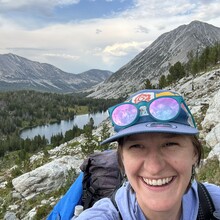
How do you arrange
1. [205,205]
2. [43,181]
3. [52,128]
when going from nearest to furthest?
[205,205] < [43,181] < [52,128]

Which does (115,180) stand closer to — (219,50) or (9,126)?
(219,50)

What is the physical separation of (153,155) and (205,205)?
0.69 metres

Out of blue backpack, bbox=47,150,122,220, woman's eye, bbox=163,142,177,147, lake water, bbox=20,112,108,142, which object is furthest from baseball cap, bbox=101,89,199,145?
lake water, bbox=20,112,108,142

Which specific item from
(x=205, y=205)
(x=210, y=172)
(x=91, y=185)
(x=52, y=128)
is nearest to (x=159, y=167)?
(x=205, y=205)

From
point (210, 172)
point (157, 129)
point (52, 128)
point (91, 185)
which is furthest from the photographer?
point (52, 128)

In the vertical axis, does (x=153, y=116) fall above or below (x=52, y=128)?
above

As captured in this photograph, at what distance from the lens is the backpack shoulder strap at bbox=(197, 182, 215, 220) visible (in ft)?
7.63

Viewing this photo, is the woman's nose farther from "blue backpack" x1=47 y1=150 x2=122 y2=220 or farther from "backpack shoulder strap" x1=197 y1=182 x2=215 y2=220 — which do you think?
"blue backpack" x1=47 y1=150 x2=122 y2=220

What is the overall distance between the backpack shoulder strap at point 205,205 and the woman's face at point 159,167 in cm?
29

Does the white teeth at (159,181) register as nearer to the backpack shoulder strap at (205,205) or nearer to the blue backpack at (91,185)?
the backpack shoulder strap at (205,205)

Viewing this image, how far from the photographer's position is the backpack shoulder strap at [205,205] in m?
2.33

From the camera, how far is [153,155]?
2.11 meters

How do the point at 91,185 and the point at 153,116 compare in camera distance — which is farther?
the point at 91,185

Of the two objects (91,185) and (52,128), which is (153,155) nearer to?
(91,185)
